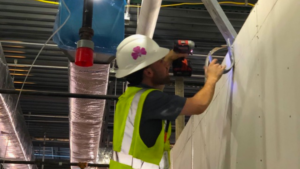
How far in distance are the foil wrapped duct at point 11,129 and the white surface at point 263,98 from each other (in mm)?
2166

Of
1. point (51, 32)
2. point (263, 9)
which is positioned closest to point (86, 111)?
point (51, 32)

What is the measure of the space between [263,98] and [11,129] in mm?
3791

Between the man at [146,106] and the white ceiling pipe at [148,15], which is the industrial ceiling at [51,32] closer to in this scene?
the white ceiling pipe at [148,15]

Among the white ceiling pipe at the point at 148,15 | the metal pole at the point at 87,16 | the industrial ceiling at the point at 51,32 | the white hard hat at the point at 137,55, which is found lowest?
the white hard hat at the point at 137,55

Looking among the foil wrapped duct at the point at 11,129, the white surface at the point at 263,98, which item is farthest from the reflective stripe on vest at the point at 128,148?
the foil wrapped duct at the point at 11,129

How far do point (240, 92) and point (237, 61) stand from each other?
0.54 ft

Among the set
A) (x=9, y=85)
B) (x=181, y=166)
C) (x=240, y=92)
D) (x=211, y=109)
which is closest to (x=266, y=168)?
(x=240, y=92)

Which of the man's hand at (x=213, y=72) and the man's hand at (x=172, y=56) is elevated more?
the man's hand at (x=172, y=56)

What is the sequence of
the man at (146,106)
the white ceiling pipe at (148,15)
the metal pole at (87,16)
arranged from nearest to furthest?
the man at (146,106), the metal pole at (87,16), the white ceiling pipe at (148,15)

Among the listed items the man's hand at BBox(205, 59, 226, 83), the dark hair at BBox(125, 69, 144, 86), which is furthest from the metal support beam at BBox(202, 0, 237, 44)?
the dark hair at BBox(125, 69, 144, 86)

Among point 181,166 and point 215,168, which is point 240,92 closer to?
point 215,168

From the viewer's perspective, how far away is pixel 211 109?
223 centimetres

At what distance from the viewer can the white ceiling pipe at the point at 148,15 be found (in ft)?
7.54

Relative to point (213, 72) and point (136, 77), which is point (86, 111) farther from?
point (213, 72)
